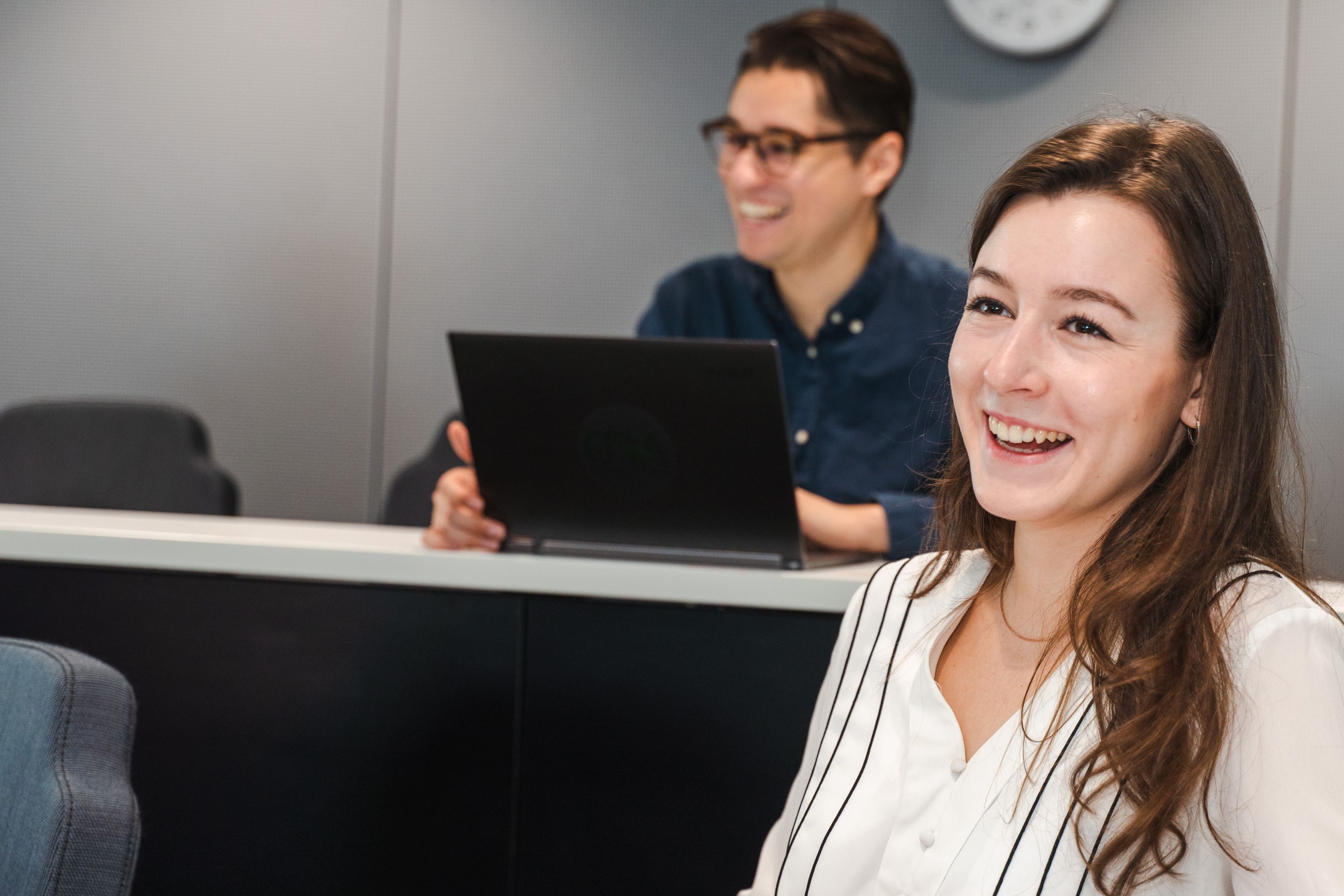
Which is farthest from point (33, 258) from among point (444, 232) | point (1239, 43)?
point (1239, 43)

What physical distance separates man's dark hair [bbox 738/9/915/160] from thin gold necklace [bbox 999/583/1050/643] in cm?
118

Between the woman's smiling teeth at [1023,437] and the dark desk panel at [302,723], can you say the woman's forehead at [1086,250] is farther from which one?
the dark desk panel at [302,723]

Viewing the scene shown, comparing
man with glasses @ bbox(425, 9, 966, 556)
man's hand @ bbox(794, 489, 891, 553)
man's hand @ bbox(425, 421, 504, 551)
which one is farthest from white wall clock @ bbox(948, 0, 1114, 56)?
man's hand @ bbox(425, 421, 504, 551)

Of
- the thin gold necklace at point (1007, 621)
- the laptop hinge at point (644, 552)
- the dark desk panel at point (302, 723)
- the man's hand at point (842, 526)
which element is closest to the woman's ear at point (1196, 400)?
the thin gold necklace at point (1007, 621)

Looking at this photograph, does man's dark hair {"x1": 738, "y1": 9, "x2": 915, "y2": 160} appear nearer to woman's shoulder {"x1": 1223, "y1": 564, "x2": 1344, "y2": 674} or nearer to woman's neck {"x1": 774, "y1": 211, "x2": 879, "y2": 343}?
woman's neck {"x1": 774, "y1": 211, "x2": 879, "y2": 343}

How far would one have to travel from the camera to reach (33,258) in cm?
399

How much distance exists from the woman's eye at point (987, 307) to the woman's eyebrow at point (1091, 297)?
0.24ft

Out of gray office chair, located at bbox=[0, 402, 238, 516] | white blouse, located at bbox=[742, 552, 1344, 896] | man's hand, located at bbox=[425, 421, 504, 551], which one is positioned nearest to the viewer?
white blouse, located at bbox=[742, 552, 1344, 896]

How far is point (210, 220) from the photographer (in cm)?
394

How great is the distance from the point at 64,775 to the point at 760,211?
151cm

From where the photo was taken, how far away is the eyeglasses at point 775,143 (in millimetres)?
2252

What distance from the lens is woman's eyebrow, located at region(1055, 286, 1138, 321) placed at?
1.07 m

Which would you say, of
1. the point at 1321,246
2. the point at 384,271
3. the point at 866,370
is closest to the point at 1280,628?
the point at 866,370

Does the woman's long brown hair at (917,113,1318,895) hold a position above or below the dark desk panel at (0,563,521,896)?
above
